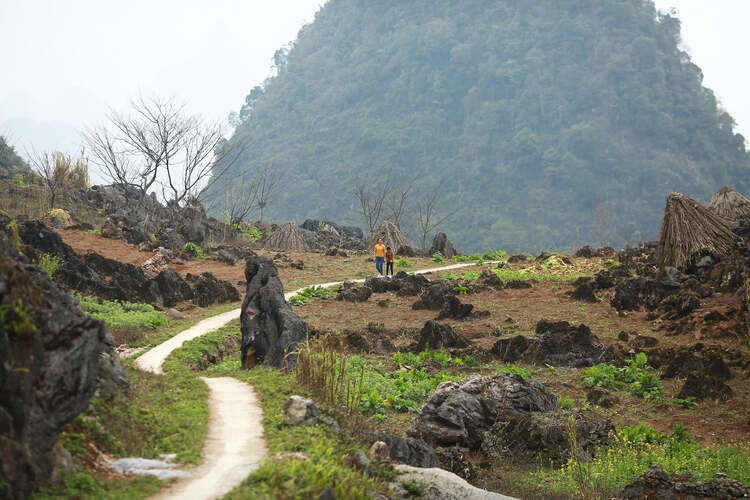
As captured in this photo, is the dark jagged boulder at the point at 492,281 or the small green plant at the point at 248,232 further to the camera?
the small green plant at the point at 248,232

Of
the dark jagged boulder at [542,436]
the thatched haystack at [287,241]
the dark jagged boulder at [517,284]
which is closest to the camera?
the dark jagged boulder at [542,436]

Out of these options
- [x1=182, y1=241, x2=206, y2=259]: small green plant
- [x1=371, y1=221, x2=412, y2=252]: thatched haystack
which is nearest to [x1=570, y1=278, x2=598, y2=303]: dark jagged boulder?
[x1=371, y1=221, x2=412, y2=252]: thatched haystack

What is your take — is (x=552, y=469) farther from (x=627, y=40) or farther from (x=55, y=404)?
(x=627, y=40)

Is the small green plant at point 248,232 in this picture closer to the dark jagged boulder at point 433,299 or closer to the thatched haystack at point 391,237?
the thatched haystack at point 391,237

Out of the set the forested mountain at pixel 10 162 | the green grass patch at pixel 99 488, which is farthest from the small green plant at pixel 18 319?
the forested mountain at pixel 10 162

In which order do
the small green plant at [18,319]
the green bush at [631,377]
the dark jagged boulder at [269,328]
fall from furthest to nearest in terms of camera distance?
the dark jagged boulder at [269,328] < the green bush at [631,377] < the small green plant at [18,319]

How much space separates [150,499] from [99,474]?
665mm

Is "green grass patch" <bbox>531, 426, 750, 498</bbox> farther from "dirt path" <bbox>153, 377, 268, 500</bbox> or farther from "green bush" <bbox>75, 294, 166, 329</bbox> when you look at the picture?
"green bush" <bbox>75, 294, 166, 329</bbox>

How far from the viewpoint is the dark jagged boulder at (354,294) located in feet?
71.5

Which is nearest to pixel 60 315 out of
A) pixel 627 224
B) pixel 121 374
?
pixel 121 374

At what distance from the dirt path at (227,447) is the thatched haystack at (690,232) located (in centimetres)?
1582

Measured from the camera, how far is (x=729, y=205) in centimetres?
2523

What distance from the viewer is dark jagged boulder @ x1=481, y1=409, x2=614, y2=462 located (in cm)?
934

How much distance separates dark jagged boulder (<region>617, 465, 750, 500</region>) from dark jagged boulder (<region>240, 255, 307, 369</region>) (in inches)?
242
